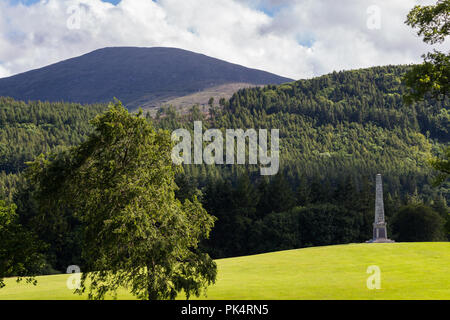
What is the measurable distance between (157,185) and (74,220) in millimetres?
72851

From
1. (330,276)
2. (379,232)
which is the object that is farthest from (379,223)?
(330,276)

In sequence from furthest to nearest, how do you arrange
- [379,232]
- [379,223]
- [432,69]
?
1. [379,223]
2. [379,232]
3. [432,69]

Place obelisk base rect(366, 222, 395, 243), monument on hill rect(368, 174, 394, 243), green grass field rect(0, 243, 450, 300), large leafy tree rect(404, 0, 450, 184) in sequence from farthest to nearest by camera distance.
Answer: obelisk base rect(366, 222, 395, 243) → monument on hill rect(368, 174, 394, 243) → green grass field rect(0, 243, 450, 300) → large leafy tree rect(404, 0, 450, 184)

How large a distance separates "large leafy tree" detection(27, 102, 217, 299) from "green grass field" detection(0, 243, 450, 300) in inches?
345

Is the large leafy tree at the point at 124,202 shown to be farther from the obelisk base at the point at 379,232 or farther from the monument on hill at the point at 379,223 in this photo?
the obelisk base at the point at 379,232

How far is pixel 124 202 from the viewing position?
87.5 ft

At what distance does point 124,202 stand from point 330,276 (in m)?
25.2

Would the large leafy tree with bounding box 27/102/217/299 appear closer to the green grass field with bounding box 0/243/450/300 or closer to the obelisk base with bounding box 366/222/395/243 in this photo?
the green grass field with bounding box 0/243/450/300

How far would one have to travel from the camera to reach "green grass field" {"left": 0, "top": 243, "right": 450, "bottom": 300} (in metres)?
35.3

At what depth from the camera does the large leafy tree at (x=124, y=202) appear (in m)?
26.3

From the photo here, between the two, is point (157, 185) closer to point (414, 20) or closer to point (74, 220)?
point (414, 20)

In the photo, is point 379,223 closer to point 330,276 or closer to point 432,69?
point 330,276

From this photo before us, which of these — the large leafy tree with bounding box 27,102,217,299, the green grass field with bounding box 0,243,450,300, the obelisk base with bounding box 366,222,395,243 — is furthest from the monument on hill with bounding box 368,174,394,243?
the large leafy tree with bounding box 27,102,217,299

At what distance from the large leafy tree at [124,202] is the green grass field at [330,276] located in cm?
876
